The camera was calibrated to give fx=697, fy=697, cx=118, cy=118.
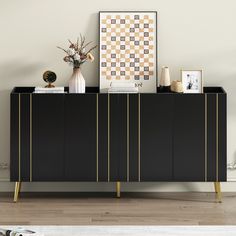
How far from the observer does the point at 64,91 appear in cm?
588

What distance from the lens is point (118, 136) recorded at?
18.5 ft

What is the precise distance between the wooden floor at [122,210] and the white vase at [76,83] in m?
0.91

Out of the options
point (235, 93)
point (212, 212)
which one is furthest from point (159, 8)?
point (212, 212)

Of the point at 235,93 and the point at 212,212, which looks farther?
the point at 235,93

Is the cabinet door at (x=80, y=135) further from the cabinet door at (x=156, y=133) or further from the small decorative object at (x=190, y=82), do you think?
the small decorative object at (x=190, y=82)

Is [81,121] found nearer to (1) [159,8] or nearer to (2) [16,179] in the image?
(2) [16,179]

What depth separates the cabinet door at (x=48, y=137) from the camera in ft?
18.4

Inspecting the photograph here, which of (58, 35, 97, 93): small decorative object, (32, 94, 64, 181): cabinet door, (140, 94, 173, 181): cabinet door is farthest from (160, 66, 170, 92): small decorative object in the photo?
(32, 94, 64, 181): cabinet door

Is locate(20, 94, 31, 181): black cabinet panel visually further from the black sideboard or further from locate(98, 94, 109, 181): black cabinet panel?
locate(98, 94, 109, 181): black cabinet panel

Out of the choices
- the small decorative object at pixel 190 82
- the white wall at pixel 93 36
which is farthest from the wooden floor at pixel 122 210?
the small decorative object at pixel 190 82

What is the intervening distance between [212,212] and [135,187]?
904 millimetres

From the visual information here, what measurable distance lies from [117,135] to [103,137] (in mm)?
114

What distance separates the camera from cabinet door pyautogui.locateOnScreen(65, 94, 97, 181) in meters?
5.60

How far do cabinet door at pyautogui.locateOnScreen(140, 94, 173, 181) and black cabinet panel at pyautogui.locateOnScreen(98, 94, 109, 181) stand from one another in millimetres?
284
